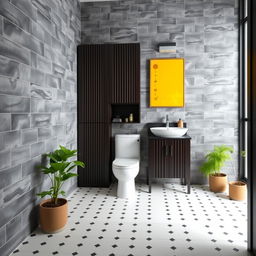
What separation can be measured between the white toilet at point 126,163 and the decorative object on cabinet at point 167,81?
745 mm

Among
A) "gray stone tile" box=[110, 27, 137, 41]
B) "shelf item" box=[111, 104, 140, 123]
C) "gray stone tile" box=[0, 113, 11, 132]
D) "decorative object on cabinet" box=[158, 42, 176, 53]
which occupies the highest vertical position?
"gray stone tile" box=[110, 27, 137, 41]

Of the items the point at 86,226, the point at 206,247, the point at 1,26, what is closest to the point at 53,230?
the point at 86,226

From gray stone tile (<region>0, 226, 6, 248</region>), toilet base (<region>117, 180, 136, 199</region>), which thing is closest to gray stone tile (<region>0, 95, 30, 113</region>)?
gray stone tile (<region>0, 226, 6, 248</region>)

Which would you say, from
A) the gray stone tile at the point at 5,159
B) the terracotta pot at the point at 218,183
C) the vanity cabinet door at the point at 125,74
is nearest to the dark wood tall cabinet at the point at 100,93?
the vanity cabinet door at the point at 125,74

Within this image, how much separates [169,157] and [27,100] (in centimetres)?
200

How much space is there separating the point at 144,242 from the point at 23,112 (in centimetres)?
162

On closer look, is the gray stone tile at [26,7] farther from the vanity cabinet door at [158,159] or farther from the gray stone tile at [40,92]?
the vanity cabinet door at [158,159]

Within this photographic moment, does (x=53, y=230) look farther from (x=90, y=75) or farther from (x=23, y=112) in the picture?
(x=90, y=75)

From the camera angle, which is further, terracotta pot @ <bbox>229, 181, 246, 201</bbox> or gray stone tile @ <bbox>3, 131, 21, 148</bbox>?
terracotta pot @ <bbox>229, 181, 246, 201</bbox>

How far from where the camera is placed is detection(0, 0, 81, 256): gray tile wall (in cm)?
187

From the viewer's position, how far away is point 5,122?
1.86 metres

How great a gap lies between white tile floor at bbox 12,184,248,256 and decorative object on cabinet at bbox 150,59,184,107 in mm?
1452

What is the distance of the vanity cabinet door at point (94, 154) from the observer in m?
3.63

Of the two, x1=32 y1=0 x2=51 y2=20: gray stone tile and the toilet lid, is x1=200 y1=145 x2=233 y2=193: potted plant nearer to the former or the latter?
the toilet lid
